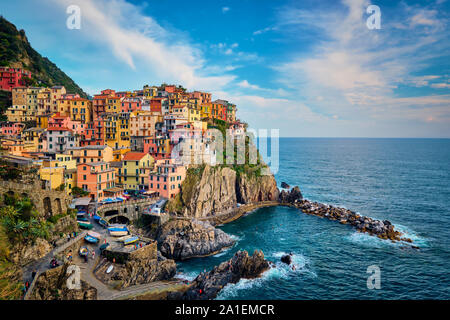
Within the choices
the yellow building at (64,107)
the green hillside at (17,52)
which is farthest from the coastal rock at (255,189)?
the green hillside at (17,52)

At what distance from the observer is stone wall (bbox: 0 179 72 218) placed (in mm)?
36531

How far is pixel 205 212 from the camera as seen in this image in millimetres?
64750

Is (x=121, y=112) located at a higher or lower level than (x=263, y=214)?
higher

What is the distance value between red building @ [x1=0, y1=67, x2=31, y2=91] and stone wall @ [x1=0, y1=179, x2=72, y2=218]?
69.1 m

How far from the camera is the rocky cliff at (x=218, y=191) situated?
6203 cm

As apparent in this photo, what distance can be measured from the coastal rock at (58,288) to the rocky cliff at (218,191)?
28292mm

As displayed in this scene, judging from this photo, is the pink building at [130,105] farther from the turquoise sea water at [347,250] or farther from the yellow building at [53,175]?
the turquoise sea water at [347,250]

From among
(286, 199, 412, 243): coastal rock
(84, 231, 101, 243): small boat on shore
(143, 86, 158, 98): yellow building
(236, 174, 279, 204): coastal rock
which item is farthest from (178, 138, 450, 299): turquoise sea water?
(143, 86, 158, 98): yellow building

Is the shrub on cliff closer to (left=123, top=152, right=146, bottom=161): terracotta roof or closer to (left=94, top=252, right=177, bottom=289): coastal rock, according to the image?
(left=94, top=252, right=177, bottom=289): coastal rock
